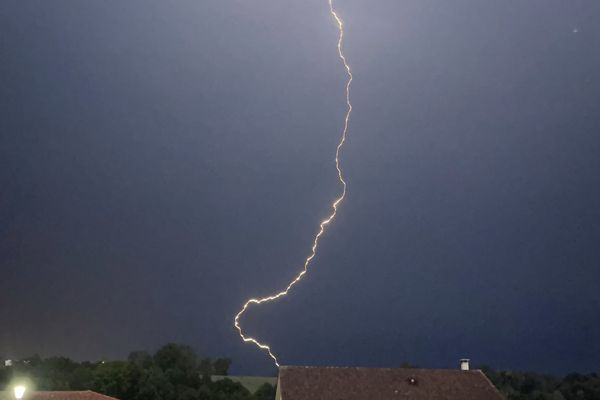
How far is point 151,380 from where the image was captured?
32.6 meters

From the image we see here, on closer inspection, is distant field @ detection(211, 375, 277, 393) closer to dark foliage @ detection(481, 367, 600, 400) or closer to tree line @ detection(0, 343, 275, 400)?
tree line @ detection(0, 343, 275, 400)

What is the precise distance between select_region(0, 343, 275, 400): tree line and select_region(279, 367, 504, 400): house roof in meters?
8.16

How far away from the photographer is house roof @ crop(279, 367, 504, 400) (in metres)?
24.8

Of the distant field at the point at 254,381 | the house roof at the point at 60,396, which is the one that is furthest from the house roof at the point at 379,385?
the distant field at the point at 254,381

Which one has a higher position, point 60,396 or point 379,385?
point 379,385

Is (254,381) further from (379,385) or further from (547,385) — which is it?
(379,385)

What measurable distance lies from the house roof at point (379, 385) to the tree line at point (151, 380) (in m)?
8.16

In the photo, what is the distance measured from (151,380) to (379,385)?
11.2 meters

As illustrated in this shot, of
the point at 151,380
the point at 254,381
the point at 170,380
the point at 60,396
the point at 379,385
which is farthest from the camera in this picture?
the point at 254,381

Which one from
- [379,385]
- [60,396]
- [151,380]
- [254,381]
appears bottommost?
[60,396]

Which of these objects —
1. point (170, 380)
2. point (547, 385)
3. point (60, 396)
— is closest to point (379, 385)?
point (60, 396)

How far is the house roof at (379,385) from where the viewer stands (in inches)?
976

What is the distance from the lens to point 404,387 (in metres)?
25.4

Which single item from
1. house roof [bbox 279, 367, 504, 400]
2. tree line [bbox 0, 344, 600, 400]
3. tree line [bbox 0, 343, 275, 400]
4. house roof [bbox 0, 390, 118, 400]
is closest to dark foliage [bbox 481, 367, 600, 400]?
tree line [bbox 0, 344, 600, 400]
